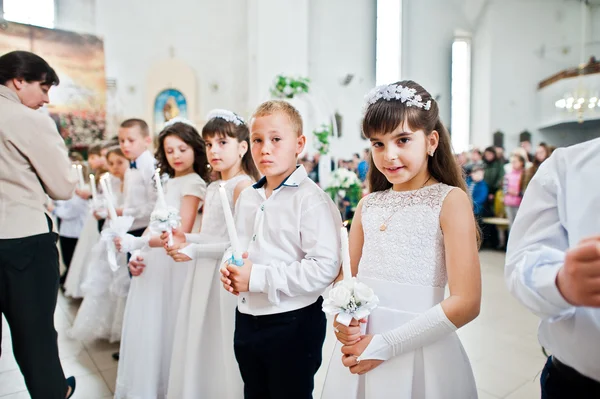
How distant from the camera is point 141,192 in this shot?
280 centimetres

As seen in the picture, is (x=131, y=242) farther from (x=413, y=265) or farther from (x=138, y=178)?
(x=413, y=265)

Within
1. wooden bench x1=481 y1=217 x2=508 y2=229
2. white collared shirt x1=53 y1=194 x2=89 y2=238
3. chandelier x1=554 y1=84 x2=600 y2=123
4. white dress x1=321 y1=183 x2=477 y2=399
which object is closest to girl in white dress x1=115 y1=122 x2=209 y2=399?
white dress x1=321 y1=183 x2=477 y2=399

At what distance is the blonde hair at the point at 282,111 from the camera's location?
1.48 meters

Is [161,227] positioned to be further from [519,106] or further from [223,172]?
[519,106]

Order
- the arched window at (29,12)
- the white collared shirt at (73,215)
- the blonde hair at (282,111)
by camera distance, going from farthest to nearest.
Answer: the arched window at (29,12), the white collared shirt at (73,215), the blonde hair at (282,111)

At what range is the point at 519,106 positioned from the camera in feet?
34.0

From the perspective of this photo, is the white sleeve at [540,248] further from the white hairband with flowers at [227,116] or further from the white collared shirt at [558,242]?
the white hairband with flowers at [227,116]

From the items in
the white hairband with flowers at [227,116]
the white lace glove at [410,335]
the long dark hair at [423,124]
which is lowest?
the white lace glove at [410,335]

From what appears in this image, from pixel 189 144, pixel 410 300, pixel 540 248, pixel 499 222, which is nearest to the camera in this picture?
pixel 540 248

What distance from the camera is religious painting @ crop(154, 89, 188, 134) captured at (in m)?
9.61

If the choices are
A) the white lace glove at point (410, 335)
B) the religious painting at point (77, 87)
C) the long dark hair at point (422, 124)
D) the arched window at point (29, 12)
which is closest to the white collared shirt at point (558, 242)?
the white lace glove at point (410, 335)

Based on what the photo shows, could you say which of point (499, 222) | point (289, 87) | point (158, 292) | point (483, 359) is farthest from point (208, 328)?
point (499, 222)

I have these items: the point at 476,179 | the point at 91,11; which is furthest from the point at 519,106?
the point at 91,11

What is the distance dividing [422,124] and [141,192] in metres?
2.13
